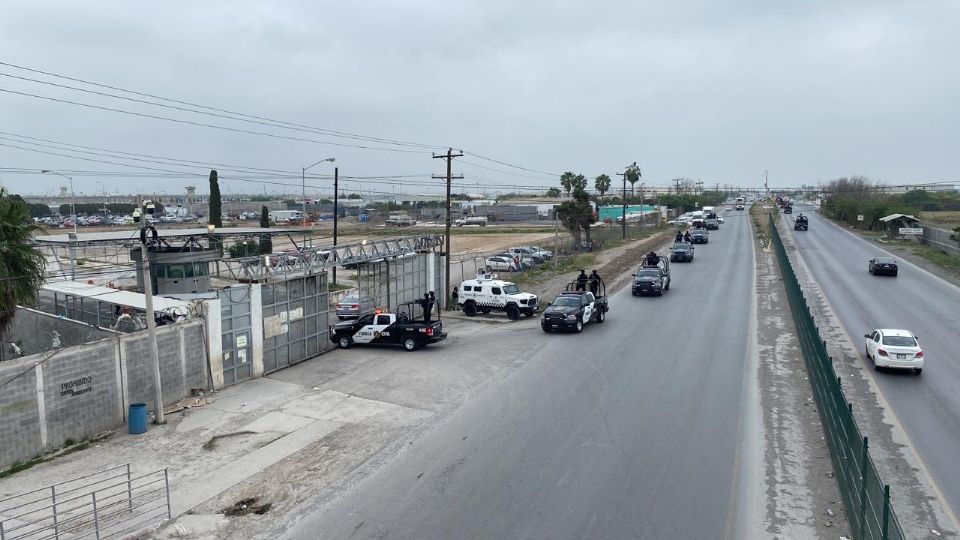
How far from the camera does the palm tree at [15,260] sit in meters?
20.6

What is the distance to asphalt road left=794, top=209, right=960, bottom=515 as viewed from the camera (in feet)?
53.8

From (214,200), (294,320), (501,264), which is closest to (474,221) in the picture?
(214,200)

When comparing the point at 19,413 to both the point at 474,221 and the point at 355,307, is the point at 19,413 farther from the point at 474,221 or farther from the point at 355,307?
the point at 474,221

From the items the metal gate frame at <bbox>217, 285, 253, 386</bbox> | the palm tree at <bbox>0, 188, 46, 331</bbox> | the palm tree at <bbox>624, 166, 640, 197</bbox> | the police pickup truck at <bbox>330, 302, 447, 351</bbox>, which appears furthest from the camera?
the palm tree at <bbox>624, 166, 640, 197</bbox>

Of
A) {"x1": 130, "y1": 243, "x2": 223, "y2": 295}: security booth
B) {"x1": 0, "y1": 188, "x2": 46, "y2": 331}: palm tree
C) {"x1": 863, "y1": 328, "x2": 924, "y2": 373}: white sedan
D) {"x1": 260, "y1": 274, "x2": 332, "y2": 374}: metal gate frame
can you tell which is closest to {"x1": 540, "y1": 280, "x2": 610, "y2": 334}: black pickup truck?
{"x1": 260, "y1": 274, "x2": 332, "y2": 374}: metal gate frame

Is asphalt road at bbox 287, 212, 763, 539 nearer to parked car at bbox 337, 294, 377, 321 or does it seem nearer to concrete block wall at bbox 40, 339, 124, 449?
concrete block wall at bbox 40, 339, 124, 449

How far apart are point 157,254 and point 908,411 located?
3338 cm

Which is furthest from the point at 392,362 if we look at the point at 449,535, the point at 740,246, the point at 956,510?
the point at 740,246

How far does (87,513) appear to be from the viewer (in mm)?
12852

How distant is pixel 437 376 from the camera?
2431cm

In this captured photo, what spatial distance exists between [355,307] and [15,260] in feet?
54.6

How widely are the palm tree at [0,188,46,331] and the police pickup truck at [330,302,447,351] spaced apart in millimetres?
11333

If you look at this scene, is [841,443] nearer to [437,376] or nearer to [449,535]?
[449,535]

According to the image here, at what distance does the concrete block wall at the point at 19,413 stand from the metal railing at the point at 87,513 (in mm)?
A: 2288
